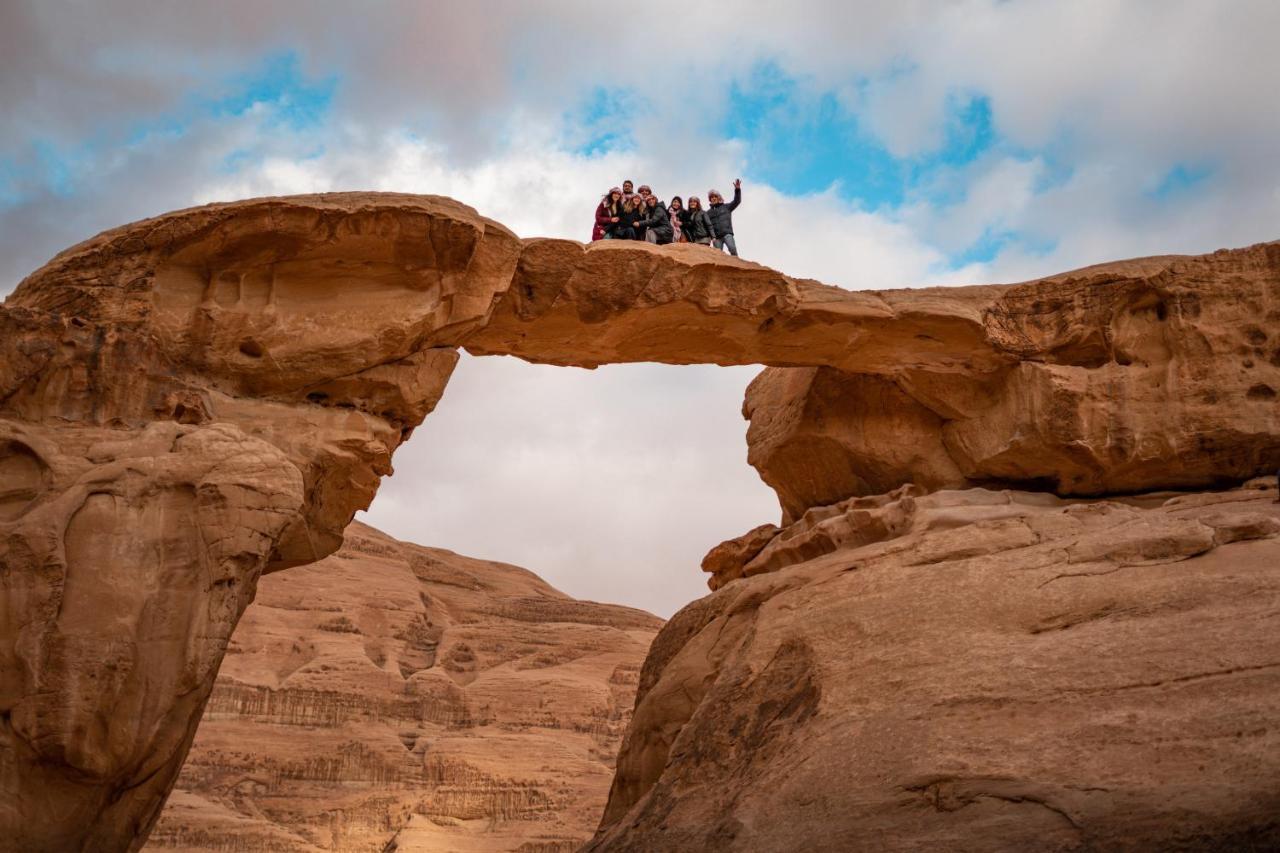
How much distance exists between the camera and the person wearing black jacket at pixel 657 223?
54.6 ft

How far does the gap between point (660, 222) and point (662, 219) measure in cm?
5

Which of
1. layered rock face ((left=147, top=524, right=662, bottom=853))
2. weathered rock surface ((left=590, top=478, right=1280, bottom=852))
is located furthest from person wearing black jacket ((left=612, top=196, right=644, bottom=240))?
layered rock face ((left=147, top=524, right=662, bottom=853))

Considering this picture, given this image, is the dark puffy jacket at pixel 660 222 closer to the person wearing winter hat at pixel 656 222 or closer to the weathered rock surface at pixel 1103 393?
the person wearing winter hat at pixel 656 222

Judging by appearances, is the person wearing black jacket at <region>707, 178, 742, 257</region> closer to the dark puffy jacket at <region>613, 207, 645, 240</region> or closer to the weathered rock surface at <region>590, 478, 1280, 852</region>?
the dark puffy jacket at <region>613, 207, 645, 240</region>

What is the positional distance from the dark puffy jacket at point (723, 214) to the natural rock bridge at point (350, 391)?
1600mm

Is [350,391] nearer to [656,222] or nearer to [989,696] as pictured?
[656,222]

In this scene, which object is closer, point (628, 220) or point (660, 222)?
point (628, 220)

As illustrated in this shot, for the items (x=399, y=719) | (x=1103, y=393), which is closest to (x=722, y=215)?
(x=1103, y=393)

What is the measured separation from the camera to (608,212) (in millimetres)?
16641

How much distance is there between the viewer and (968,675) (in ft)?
33.8

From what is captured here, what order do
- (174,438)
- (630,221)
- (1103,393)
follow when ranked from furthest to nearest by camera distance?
(630,221)
(1103,393)
(174,438)

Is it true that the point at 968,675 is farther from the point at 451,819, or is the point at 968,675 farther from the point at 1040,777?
the point at 451,819

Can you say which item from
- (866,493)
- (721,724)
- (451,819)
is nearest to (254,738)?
(451,819)

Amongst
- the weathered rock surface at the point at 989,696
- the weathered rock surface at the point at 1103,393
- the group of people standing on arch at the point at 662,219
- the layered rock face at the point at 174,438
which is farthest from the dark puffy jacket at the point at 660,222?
the weathered rock surface at the point at 989,696
